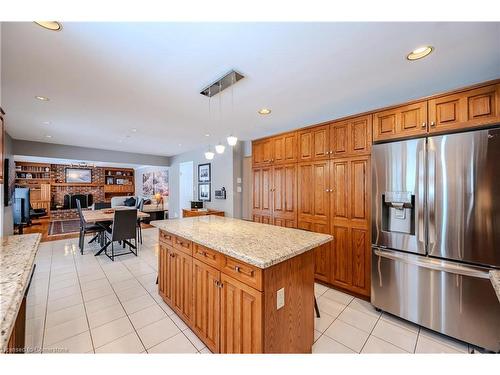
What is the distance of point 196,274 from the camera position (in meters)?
1.83

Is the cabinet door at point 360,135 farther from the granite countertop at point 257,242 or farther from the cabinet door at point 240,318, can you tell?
the cabinet door at point 240,318

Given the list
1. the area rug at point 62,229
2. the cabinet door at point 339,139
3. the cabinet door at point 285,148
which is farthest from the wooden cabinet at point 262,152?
the area rug at point 62,229

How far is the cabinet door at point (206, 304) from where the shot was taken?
1.60 meters

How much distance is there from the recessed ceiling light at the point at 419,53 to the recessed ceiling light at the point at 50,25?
259 cm

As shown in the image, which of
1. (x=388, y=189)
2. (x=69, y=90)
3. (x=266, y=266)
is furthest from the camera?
(x=69, y=90)

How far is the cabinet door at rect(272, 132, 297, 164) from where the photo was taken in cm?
319

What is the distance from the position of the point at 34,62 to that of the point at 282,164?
2.95 metres

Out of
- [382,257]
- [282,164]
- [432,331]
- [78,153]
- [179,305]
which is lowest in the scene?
[432,331]

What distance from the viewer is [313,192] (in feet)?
9.66

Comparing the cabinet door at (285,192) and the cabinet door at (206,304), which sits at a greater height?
the cabinet door at (285,192)

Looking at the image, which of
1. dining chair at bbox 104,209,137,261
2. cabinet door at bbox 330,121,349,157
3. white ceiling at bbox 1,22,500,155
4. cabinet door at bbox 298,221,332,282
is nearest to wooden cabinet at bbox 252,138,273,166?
white ceiling at bbox 1,22,500,155

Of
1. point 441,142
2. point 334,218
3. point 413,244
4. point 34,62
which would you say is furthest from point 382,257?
point 34,62

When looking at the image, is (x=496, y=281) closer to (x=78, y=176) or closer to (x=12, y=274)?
(x=12, y=274)

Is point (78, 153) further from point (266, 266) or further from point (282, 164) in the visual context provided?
point (266, 266)
